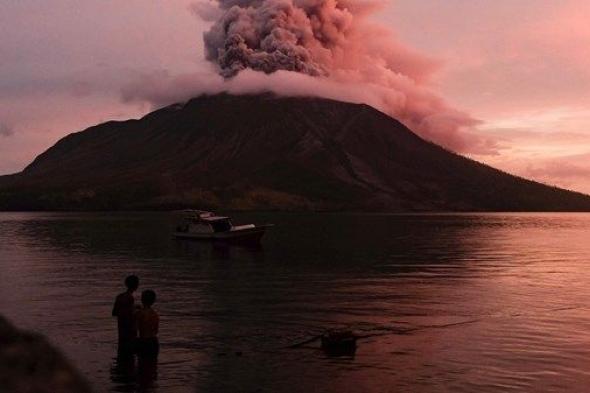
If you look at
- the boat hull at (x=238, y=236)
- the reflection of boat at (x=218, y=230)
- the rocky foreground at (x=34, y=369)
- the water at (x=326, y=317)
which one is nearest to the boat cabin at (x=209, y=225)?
the reflection of boat at (x=218, y=230)

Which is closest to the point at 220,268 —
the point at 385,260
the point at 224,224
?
the point at 385,260

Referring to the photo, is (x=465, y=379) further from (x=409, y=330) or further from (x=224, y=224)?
(x=224, y=224)

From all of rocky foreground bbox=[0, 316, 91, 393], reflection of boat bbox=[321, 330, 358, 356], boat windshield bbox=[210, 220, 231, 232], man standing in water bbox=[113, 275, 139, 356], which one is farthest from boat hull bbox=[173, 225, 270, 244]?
man standing in water bbox=[113, 275, 139, 356]

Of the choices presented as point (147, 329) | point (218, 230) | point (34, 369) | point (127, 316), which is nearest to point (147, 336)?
point (147, 329)

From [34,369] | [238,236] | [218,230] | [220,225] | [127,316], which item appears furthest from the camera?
[220,225]

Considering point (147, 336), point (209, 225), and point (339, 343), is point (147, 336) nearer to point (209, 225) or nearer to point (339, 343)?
point (339, 343)

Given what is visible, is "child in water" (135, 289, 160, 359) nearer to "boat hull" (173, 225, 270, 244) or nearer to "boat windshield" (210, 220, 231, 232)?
"boat hull" (173, 225, 270, 244)

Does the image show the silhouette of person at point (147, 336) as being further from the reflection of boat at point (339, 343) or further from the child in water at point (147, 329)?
the reflection of boat at point (339, 343)
